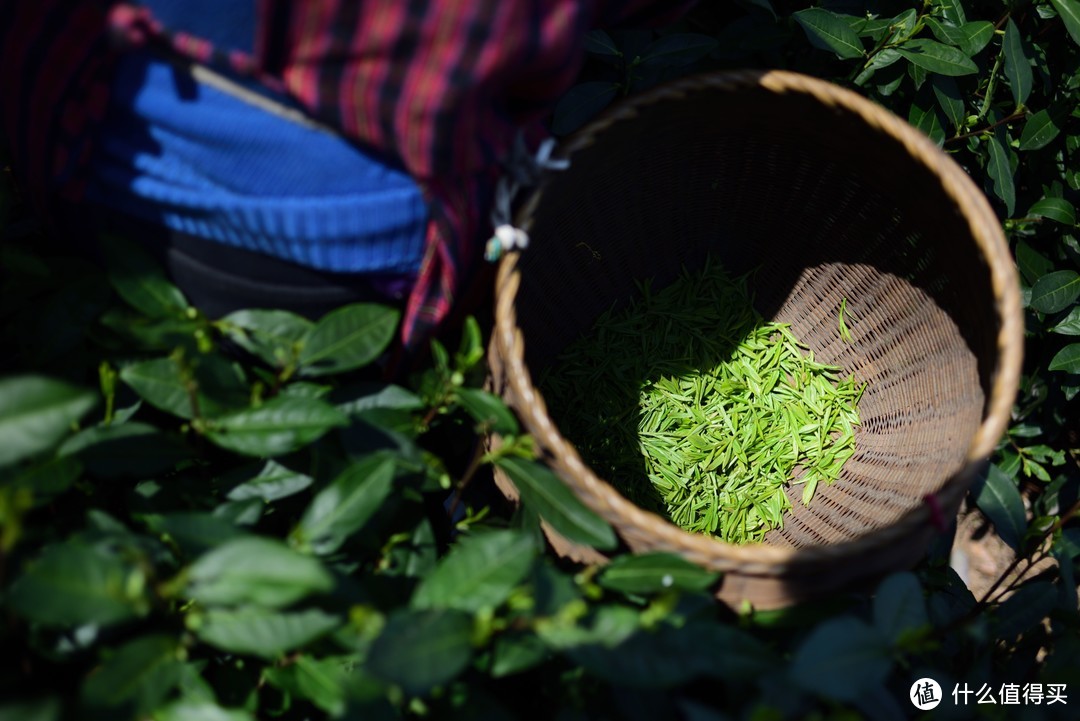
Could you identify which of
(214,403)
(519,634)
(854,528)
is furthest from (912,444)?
(214,403)

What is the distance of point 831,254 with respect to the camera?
1.26 meters

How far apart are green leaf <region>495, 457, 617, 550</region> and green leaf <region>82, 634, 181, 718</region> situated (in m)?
0.32

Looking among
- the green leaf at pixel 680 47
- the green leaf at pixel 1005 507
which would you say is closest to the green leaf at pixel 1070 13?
the green leaf at pixel 680 47

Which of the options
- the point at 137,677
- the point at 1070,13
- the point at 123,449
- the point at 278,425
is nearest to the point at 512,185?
the point at 278,425

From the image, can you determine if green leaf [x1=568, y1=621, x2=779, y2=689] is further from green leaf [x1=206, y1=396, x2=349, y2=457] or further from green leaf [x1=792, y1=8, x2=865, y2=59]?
green leaf [x1=792, y1=8, x2=865, y2=59]

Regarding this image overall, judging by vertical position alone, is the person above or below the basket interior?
above

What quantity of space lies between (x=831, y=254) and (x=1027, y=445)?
588 mm

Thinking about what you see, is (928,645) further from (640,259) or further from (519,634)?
(640,259)

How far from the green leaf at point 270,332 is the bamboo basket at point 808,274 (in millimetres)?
202

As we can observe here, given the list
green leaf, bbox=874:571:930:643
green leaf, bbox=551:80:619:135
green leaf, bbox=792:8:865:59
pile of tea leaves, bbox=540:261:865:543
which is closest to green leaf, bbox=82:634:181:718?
green leaf, bbox=874:571:930:643

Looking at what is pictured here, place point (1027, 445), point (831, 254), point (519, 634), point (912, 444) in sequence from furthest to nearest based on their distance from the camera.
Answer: point (1027, 445), point (831, 254), point (912, 444), point (519, 634)

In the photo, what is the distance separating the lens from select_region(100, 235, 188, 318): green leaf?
751mm

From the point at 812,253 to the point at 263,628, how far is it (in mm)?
978

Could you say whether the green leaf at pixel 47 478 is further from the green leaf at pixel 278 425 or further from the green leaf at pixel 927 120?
the green leaf at pixel 927 120
